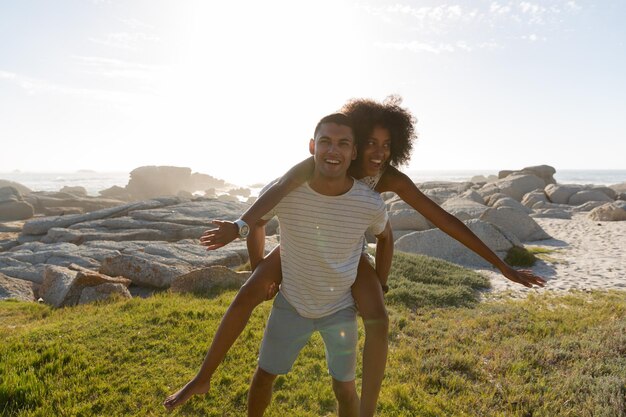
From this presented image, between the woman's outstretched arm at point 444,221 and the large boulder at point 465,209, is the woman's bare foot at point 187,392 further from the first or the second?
the large boulder at point 465,209

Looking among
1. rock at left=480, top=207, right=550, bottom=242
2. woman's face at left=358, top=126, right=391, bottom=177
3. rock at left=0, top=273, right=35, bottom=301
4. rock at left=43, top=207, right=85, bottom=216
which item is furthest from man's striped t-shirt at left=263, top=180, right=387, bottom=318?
rock at left=43, top=207, right=85, bottom=216

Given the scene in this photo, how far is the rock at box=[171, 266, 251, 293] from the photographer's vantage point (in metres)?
11.1

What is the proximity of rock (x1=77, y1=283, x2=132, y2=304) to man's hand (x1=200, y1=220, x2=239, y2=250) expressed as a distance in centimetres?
875

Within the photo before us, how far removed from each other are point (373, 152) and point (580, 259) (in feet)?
55.6

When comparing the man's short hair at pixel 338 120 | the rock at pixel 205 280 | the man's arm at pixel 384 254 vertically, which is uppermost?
the man's short hair at pixel 338 120

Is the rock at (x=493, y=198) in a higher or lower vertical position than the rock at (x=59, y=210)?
higher

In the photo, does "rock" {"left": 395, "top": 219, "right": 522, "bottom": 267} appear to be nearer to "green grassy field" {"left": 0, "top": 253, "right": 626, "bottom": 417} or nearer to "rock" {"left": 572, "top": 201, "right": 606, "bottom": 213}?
"green grassy field" {"left": 0, "top": 253, "right": 626, "bottom": 417}

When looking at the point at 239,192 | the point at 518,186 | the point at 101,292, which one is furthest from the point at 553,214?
the point at 239,192

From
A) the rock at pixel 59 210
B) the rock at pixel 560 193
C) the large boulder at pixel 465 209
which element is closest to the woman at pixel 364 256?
the large boulder at pixel 465 209

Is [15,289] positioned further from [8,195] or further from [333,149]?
[8,195]

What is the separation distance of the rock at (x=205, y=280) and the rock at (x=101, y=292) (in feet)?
4.30

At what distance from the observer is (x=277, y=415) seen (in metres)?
5.20

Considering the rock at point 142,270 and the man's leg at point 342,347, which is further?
the rock at point 142,270

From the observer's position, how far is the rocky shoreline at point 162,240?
1170 cm
